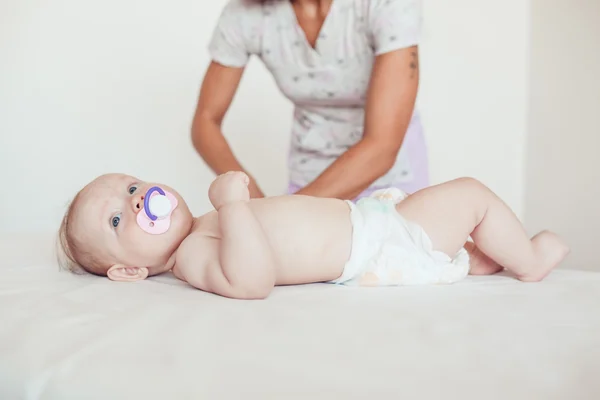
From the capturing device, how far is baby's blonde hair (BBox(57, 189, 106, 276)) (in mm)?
1203

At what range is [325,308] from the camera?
3.02 feet

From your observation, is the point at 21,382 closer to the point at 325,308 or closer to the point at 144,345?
the point at 144,345

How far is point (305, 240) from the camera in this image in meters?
1.13

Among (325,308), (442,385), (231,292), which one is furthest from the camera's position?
(231,292)

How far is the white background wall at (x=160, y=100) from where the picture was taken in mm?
2445

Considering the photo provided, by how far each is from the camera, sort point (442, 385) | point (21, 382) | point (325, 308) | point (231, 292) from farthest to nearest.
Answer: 1. point (231, 292)
2. point (325, 308)
3. point (21, 382)
4. point (442, 385)

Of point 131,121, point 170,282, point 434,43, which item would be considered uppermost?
point 434,43

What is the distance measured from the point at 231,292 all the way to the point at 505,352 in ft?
1.47

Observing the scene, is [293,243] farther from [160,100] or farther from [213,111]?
[160,100]

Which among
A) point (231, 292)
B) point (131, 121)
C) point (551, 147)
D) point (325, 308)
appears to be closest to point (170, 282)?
point (231, 292)

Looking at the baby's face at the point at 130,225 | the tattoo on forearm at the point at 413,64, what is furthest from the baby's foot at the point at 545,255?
the baby's face at the point at 130,225

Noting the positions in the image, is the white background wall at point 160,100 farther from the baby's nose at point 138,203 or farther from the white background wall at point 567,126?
the baby's nose at point 138,203

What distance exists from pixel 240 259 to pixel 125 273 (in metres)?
0.29

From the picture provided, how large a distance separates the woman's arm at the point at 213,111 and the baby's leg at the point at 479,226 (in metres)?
0.62
